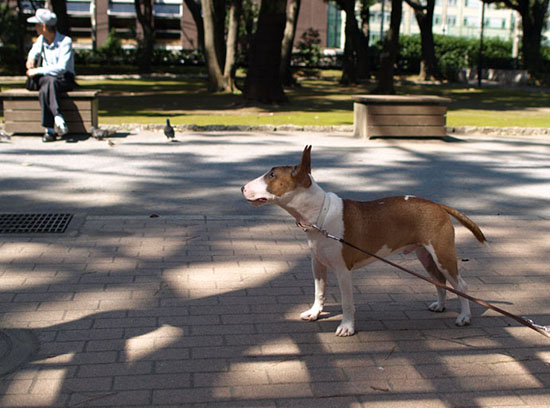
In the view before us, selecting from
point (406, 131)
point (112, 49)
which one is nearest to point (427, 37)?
point (112, 49)

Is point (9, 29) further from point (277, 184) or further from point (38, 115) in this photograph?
point (277, 184)

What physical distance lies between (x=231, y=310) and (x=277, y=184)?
47.4 inches

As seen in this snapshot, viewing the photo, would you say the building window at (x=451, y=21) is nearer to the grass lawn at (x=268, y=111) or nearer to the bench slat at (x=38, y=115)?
the grass lawn at (x=268, y=111)

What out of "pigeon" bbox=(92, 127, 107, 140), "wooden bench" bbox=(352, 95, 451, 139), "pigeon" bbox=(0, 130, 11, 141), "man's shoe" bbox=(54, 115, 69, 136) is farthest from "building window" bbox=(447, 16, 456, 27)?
"pigeon" bbox=(0, 130, 11, 141)

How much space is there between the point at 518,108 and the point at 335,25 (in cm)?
7393

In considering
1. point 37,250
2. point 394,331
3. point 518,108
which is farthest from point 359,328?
point 518,108

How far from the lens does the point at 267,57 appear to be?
2228 cm

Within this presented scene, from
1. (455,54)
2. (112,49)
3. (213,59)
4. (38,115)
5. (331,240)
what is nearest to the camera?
(331,240)

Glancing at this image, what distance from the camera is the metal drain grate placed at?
7.00 metres

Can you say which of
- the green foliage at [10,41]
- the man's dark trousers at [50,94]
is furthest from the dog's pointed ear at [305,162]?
the green foliage at [10,41]

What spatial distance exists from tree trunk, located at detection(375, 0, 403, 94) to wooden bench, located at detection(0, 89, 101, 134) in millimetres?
18580

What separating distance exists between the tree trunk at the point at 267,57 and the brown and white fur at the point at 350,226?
18.1 m

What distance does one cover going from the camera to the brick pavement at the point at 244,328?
3754 millimetres

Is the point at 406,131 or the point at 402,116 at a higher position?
the point at 402,116
